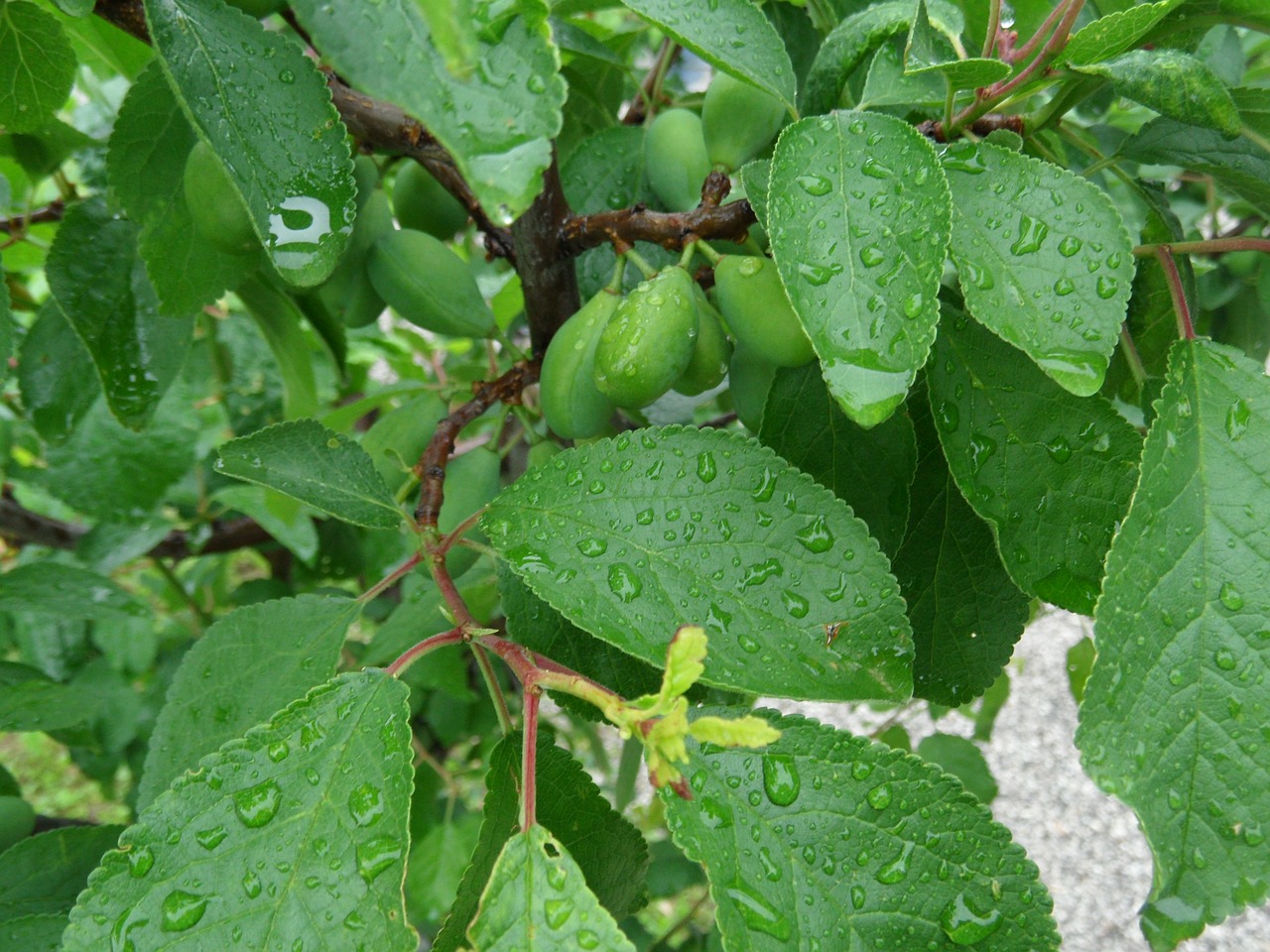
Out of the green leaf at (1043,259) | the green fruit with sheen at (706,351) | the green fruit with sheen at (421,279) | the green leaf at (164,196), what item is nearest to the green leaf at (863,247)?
the green leaf at (1043,259)

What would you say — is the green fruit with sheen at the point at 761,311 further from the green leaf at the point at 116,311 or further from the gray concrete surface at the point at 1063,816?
the gray concrete surface at the point at 1063,816

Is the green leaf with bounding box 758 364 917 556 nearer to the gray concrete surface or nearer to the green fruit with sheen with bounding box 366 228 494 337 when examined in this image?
the green fruit with sheen with bounding box 366 228 494 337

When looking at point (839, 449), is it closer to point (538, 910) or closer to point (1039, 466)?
point (1039, 466)

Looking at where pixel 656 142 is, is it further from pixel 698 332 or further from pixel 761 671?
pixel 761 671

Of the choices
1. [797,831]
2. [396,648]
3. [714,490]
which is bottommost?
[396,648]

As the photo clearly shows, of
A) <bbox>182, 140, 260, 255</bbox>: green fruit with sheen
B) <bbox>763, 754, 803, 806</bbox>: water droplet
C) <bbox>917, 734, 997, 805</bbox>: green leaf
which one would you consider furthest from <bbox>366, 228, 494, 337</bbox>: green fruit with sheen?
<bbox>917, 734, 997, 805</bbox>: green leaf

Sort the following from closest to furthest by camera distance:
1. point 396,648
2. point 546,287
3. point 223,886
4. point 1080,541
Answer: point 223,886 → point 1080,541 → point 546,287 → point 396,648

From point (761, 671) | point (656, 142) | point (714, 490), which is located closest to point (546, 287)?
point (656, 142)
